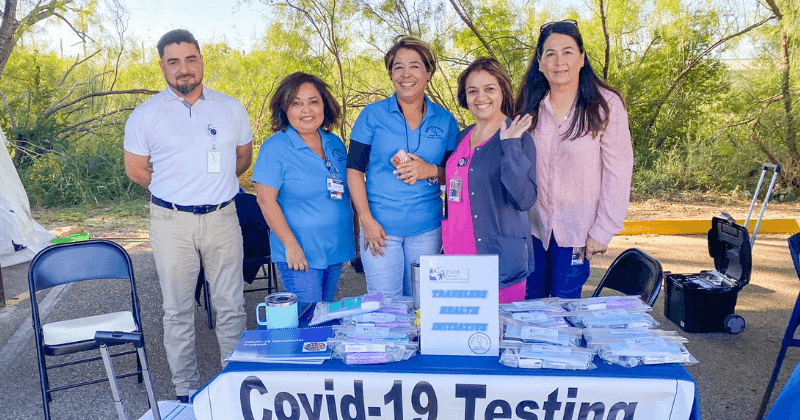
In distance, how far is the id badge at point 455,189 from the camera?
2.50 meters

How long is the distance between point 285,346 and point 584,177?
1519 millimetres

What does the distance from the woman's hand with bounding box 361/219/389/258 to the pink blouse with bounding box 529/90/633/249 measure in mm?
770

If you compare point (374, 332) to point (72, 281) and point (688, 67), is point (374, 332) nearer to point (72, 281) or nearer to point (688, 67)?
point (72, 281)

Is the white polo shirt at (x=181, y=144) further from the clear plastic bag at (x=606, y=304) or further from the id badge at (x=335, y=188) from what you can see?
the clear plastic bag at (x=606, y=304)

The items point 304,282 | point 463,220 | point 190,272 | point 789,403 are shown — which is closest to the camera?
point 789,403

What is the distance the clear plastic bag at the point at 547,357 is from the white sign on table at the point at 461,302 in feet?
0.23

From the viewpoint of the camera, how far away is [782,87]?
834 centimetres

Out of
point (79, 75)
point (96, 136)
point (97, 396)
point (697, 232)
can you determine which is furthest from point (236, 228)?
point (79, 75)

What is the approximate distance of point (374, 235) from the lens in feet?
8.72

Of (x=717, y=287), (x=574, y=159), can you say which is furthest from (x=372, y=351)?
(x=717, y=287)

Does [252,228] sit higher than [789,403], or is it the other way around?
[252,228]

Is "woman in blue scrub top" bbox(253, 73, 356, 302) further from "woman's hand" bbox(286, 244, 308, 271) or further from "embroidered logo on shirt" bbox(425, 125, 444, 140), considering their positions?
"embroidered logo on shirt" bbox(425, 125, 444, 140)

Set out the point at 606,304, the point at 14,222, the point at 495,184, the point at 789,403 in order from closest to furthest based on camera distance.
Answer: the point at 789,403
the point at 606,304
the point at 495,184
the point at 14,222

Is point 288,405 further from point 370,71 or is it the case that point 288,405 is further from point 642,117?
point 642,117
